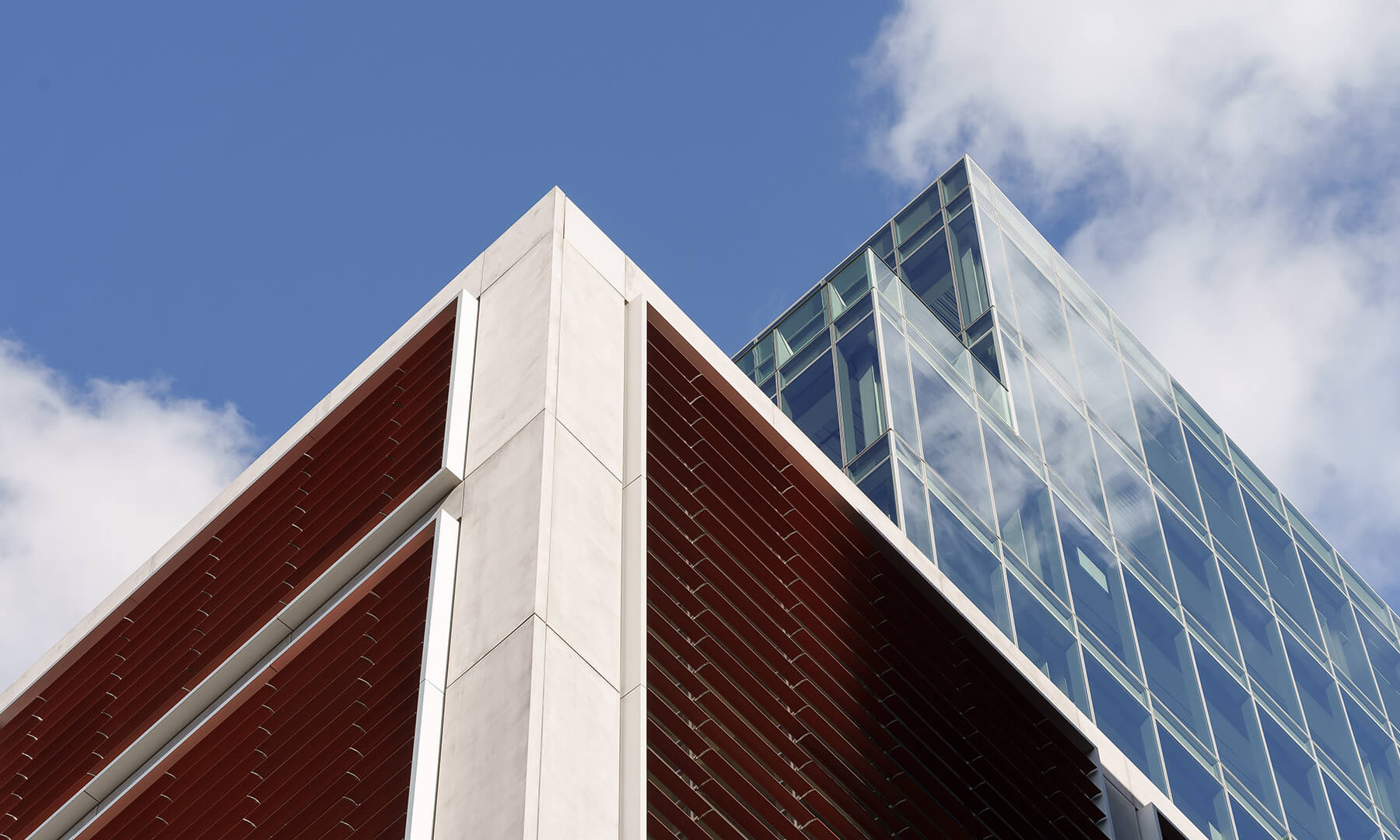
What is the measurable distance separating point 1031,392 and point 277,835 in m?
16.3

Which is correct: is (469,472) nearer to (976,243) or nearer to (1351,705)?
(976,243)

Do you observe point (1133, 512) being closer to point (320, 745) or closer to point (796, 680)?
point (796, 680)

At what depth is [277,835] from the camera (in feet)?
Result: 40.2

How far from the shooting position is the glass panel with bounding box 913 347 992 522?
75.0 feet

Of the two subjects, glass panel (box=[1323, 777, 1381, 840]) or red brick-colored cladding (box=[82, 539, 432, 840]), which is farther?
glass panel (box=[1323, 777, 1381, 840])

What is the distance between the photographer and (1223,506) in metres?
29.5

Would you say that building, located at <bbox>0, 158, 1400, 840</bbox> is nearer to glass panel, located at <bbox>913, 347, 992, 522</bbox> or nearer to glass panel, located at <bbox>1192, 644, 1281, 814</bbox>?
glass panel, located at <bbox>913, 347, 992, 522</bbox>

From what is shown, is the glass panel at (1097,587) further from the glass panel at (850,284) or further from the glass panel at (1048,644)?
the glass panel at (850,284)

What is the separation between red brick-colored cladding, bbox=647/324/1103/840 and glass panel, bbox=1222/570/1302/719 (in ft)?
36.6

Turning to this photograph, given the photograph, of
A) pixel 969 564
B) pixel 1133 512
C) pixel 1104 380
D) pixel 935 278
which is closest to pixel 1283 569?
pixel 1104 380

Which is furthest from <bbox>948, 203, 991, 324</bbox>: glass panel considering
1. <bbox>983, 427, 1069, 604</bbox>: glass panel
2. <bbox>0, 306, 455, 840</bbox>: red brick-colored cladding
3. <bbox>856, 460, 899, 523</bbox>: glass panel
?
<bbox>0, 306, 455, 840</bbox>: red brick-colored cladding

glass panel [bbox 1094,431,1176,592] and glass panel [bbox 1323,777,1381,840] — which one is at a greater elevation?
glass panel [bbox 1094,431,1176,592]

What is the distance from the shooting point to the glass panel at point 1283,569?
2934cm

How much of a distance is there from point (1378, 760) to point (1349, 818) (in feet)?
→ 8.58
